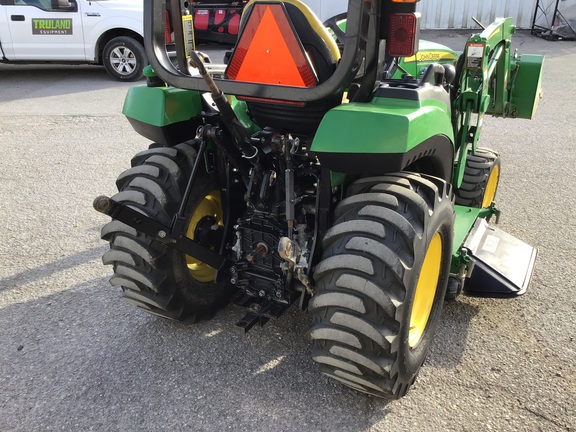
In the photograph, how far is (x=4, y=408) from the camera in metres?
2.48

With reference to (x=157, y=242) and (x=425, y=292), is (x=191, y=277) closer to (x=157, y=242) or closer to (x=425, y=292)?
(x=157, y=242)

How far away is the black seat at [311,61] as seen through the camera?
7.07 ft

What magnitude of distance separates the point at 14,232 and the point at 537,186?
4604 millimetres

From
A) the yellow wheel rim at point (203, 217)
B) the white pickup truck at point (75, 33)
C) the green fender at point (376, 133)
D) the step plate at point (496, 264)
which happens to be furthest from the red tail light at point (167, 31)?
the white pickup truck at point (75, 33)

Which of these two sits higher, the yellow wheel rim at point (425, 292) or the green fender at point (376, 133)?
the green fender at point (376, 133)

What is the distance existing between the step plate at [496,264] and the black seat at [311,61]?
1.29m

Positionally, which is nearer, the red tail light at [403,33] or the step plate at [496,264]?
the red tail light at [403,33]

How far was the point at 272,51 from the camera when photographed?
2191 mm

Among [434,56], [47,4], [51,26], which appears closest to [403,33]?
[434,56]

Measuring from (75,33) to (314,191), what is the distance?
8.04 metres

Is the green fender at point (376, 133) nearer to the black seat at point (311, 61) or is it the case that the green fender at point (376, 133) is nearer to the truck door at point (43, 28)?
the black seat at point (311, 61)

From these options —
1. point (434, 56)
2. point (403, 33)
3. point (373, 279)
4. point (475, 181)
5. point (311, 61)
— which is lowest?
point (475, 181)

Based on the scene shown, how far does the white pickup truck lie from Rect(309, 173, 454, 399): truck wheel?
757 centimetres

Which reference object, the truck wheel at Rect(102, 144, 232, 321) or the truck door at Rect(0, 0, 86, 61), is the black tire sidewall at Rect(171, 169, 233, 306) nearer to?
the truck wheel at Rect(102, 144, 232, 321)
